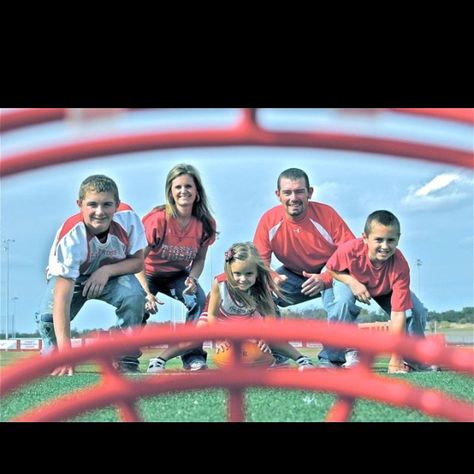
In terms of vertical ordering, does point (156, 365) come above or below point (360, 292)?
below

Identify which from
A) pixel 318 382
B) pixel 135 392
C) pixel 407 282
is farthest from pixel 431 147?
pixel 407 282

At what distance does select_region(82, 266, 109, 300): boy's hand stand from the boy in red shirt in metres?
0.92

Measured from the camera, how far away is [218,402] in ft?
10.1

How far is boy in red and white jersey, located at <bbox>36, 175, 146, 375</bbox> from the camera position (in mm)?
3217

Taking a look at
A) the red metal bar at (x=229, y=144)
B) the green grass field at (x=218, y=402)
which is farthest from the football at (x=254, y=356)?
the red metal bar at (x=229, y=144)

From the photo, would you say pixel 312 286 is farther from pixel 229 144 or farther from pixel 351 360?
pixel 229 144

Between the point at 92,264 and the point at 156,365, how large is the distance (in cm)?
46

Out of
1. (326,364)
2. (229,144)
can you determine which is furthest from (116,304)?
(229,144)

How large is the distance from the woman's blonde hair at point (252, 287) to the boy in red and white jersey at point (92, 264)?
0.37 m

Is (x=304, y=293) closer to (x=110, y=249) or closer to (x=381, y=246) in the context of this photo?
(x=381, y=246)

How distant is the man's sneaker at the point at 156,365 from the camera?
3.32 meters

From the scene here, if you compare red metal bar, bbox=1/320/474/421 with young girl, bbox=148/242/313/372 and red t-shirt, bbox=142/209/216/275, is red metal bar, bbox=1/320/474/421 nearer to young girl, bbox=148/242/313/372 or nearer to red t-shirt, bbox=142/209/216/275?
young girl, bbox=148/242/313/372

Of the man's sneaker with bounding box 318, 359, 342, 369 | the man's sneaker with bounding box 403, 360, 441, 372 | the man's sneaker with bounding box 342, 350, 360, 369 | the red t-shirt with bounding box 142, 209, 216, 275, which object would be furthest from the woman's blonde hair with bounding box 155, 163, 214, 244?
the man's sneaker with bounding box 403, 360, 441, 372

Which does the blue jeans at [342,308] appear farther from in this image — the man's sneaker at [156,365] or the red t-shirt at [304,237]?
the man's sneaker at [156,365]
